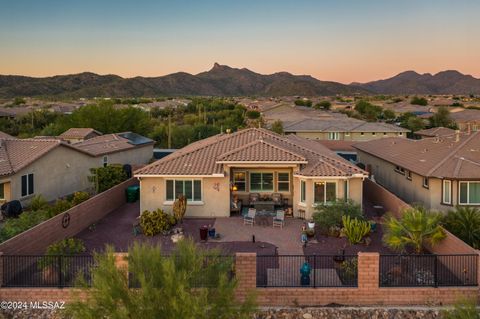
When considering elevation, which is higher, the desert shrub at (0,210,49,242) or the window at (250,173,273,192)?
the window at (250,173,273,192)

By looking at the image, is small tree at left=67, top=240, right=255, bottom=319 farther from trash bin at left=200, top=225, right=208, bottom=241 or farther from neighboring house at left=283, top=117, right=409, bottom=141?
neighboring house at left=283, top=117, right=409, bottom=141

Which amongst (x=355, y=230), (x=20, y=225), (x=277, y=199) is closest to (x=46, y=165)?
(x=20, y=225)

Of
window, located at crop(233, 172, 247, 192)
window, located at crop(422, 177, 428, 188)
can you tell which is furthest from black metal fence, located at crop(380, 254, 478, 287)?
window, located at crop(233, 172, 247, 192)

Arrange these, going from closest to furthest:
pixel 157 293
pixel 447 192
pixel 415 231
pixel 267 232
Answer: pixel 157 293
pixel 415 231
pixel 267 232
pixel 447 192

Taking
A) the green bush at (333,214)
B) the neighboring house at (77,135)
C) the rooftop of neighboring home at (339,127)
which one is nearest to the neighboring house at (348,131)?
the rooftop of neighboring home at (339,127)

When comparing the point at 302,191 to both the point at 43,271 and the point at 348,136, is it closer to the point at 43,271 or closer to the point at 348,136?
the point at 43,271
